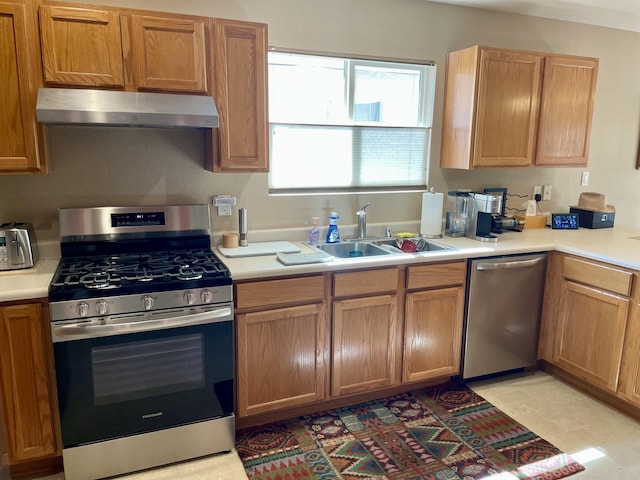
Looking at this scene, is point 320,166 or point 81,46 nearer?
point 81,46

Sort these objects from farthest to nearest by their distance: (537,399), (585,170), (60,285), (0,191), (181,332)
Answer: (585,170), (537,399), (0,191), (181,332), (60,285)

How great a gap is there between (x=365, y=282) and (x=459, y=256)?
601 mm

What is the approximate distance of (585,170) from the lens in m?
3.85

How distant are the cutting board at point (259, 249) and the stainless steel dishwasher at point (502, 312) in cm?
107

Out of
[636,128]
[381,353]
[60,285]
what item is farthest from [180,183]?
[636,128]

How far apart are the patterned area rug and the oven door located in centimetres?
35

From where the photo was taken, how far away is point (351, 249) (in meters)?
3.01

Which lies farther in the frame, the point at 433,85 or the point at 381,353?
the point at 433,85

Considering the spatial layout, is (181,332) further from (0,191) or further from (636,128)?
(636,128)

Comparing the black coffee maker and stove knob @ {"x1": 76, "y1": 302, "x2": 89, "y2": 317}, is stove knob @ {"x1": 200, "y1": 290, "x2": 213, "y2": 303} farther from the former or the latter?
the black coffee maker

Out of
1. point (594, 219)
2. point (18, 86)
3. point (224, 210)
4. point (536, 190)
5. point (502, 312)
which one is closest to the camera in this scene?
point (18, 86)

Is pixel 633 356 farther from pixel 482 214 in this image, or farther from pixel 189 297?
pixel 189 297

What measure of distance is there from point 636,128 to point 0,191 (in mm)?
4583

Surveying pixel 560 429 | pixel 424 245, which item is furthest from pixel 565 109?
pixel 560 429
